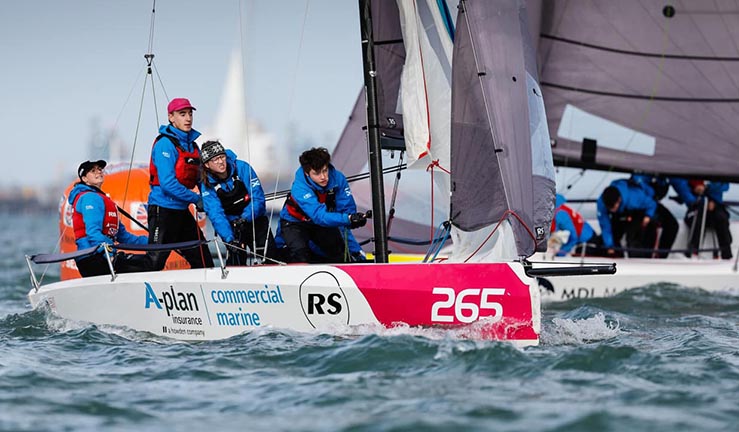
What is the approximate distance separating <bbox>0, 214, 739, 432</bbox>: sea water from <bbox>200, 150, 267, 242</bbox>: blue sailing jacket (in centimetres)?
83

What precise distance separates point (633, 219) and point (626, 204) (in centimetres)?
20

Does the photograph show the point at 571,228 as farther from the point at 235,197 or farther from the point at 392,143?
the point at 235,197

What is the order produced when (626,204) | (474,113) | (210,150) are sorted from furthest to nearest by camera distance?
(626,204) < (210,150) < (474,113)

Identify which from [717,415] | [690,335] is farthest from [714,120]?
[717,415]

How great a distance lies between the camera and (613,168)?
10.9 meters

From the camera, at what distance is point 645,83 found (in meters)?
10.5

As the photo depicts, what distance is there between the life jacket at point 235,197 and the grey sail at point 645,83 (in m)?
5.13

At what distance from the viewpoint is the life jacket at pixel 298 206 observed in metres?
6.33

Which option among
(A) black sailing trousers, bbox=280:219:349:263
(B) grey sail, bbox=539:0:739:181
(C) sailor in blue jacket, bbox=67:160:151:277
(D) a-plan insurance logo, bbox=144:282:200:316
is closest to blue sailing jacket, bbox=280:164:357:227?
(A) black sailing trousers, bbox=280:219:349:263

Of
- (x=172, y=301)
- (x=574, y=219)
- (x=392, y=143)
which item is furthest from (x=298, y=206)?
(x=574, y=219)

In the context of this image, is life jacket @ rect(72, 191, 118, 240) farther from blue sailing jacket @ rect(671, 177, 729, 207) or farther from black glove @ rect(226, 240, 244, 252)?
blue sailing jacket @ rect(671, 177, 729, 207)

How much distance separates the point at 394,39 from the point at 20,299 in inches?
209

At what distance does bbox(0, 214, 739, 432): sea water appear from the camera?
12.9 ft

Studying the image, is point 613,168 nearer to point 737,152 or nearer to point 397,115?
point 737,152
